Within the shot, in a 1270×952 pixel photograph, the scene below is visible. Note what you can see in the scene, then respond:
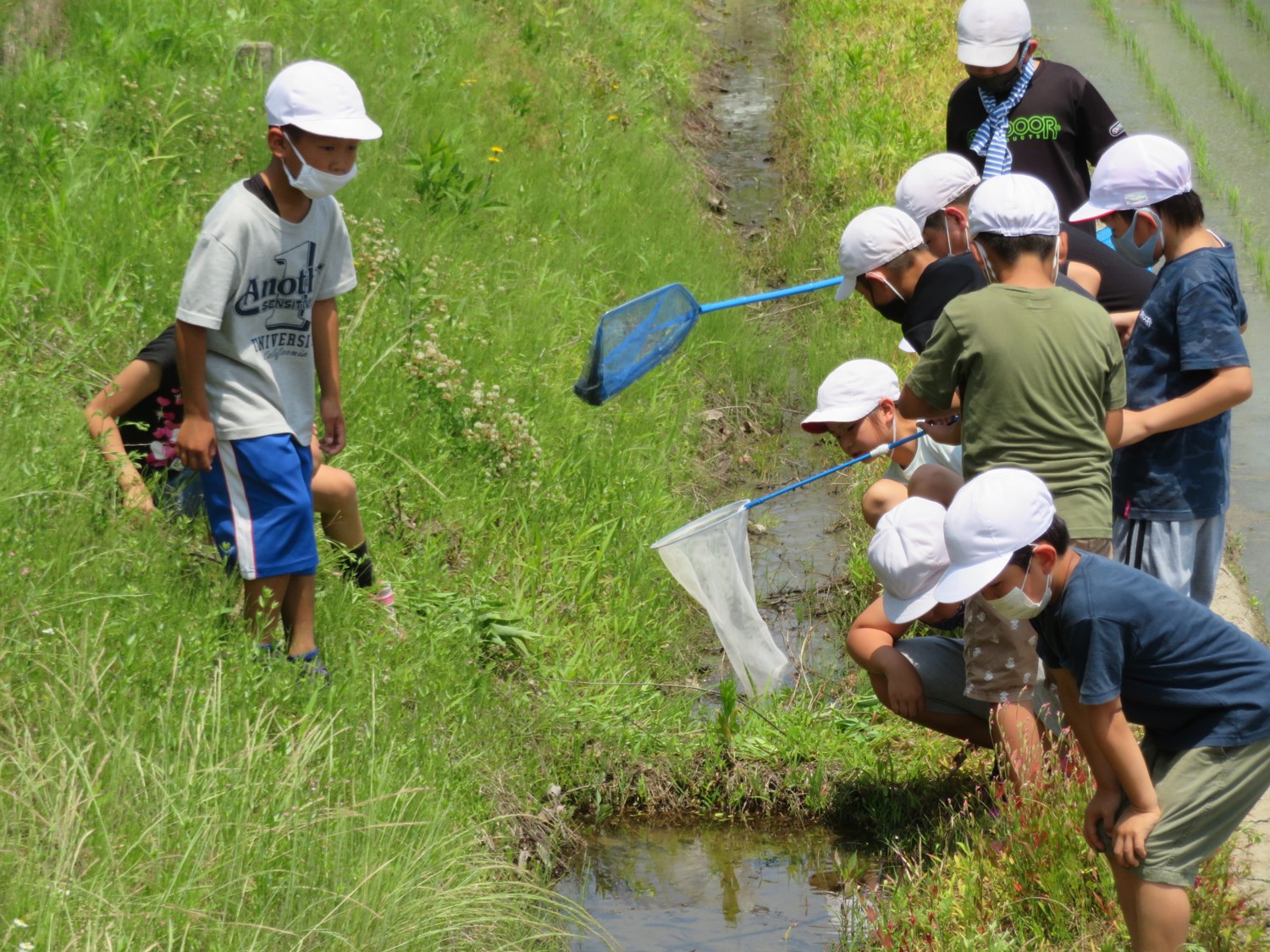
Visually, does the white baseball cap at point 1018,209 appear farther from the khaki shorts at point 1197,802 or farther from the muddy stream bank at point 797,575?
the muddy stream bank at point 797,575

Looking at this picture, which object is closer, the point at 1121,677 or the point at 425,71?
the point at 1121,677

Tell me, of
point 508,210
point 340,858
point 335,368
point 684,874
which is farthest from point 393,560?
point 508,210

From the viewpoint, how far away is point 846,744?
4.57 meters

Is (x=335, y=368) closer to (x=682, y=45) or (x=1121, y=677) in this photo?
(x=1121, y=677)

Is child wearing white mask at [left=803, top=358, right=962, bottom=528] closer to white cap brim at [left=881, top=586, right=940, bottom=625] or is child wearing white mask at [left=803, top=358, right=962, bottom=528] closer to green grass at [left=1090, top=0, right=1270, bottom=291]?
white cap brim at [left=881, top=586, right=940, bottom=625]

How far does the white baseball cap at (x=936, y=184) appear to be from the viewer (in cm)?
445

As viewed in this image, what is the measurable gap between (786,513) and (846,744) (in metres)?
2.05

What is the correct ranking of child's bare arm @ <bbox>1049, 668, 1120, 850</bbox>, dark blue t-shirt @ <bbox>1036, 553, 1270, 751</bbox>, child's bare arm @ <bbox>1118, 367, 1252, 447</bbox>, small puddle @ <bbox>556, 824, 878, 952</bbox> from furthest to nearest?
small puddle @ <bbox>556, 824, 878, 952</bbox> → child's bare arm @ <bbox>1118, 367, 1252, 447</bbox> → child's bare arm @ <bbox>1049, 668, 1120, 850</bbox> → dark blue t-shirt @ <bbox>1036, 553, 1270, 751</bbox>

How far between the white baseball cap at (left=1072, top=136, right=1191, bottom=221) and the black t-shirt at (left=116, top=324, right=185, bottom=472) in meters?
2.49

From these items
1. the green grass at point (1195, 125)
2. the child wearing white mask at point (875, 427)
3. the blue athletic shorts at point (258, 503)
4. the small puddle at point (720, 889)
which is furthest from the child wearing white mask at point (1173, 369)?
the green grass at point (1195, 125)

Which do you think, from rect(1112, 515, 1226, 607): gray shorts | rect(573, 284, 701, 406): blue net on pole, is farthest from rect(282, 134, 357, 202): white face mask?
rect(1112, 515, 1226, 607): gray shorts

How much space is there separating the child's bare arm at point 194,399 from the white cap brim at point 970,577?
1884 mm

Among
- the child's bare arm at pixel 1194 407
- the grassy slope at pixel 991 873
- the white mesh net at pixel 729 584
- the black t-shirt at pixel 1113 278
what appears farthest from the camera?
the white mesh net at pixel 729 584

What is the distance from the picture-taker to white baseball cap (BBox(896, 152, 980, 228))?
4453 millimetres
